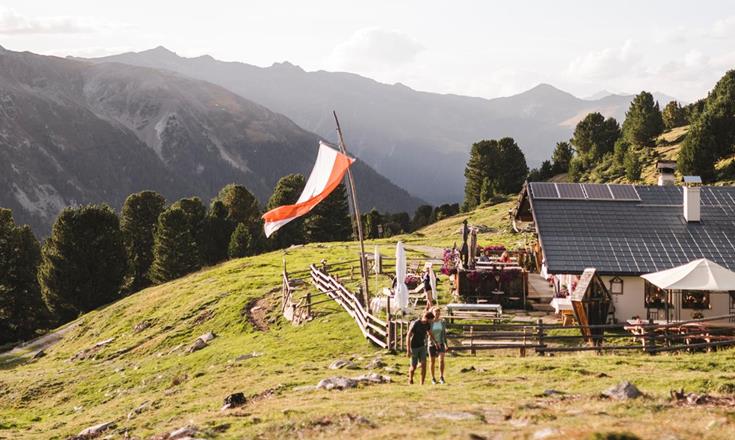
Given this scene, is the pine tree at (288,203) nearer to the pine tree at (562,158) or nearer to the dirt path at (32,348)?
the dirt path at (32,348)

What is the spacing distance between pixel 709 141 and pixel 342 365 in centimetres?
6492

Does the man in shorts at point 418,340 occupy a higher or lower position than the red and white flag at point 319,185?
lower

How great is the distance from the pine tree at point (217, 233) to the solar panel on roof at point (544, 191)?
54369 mm

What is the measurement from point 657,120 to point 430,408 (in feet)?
315

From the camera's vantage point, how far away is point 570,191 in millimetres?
33250

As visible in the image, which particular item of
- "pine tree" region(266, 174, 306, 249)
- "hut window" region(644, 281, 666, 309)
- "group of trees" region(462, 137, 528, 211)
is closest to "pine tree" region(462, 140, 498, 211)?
"group of trees" region(462, 137, 528, 211)

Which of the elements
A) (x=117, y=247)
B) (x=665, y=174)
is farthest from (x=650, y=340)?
(x=117, y=247)

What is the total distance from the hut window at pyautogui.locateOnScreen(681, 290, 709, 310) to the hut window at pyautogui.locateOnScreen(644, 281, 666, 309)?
768 mm

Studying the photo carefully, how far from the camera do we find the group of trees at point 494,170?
107 meters

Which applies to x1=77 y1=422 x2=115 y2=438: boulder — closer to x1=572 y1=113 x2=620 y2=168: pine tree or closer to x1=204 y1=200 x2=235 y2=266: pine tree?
x1=204 y1=200 x2=235 y2=266: pine tree

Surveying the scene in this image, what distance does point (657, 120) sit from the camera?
322 feet


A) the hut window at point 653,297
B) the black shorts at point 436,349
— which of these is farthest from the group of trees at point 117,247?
the black shorts at point 436,349

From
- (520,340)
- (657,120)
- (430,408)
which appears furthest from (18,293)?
(657,120)

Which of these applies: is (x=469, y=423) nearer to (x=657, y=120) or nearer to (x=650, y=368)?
(x=650, y=368)
